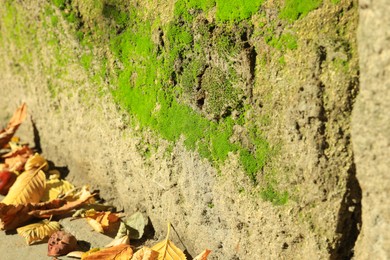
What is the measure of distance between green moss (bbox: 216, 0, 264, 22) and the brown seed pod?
1.21 m

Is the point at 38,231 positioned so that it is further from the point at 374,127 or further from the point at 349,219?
the point at 374,127

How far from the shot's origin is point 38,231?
2777 mm

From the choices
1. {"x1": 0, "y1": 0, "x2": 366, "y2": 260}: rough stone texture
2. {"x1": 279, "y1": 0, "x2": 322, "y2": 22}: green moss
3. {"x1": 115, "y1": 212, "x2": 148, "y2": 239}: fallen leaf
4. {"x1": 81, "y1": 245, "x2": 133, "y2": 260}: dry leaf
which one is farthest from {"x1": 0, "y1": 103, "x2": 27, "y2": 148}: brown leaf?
{"x1": 279, "y1": 0, "x2": 322, "y2": 22}: green moss

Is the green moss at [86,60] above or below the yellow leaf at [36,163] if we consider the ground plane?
above

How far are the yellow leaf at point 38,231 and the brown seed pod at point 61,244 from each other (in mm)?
101

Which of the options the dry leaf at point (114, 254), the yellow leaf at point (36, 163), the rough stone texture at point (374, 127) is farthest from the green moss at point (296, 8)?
the yellow leaf at point (36, 163)

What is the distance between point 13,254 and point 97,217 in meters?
0.41

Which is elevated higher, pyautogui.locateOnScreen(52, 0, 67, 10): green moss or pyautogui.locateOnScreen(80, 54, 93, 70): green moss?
pyautogui.locateOnScreen(52, 0, 67, 10): green moss

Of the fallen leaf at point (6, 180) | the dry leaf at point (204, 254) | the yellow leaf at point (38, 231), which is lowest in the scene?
the fallen leaf at point (6, 180)

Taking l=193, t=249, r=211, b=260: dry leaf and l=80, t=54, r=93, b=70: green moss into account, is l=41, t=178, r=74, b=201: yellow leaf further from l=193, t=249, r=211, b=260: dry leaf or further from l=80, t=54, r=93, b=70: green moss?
l=193, t=249, r=211, b=260: dry leaf

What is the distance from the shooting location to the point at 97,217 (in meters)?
2.82

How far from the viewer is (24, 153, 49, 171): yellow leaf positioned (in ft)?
10.8

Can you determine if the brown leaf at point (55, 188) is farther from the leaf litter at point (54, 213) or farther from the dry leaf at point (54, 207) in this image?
the dry leaf at point (54, 207)

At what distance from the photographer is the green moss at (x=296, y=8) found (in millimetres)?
1844
